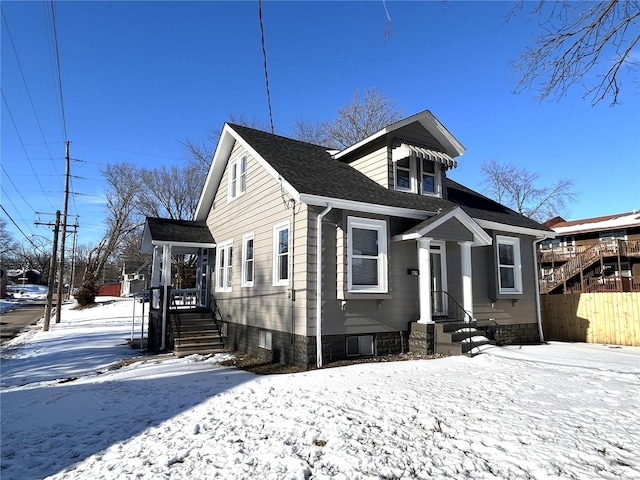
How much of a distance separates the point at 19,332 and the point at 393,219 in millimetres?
21991

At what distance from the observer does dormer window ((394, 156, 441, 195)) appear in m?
11.5

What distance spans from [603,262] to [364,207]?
3180cm

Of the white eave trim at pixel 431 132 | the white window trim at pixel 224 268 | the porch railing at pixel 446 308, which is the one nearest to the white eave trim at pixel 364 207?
the porch railing at pixel 446 308

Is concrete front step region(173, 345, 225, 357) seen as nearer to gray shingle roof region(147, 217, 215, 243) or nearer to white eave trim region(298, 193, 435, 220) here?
gray shingle roof region(147, 217, 215, 243)

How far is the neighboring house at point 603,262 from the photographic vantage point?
29547mm

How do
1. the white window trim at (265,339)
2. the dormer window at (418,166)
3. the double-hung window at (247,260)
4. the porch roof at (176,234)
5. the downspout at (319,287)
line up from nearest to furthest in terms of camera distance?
the downspout at (319,287) → the white window trim at (265,339) → the dormer window at (418,166) → the double-hung window at (247,260) → the porch roof at (176,234)

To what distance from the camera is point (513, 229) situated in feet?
41.1

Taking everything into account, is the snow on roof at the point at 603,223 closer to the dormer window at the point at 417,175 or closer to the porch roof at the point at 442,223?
the dormer window at the point at 417,175

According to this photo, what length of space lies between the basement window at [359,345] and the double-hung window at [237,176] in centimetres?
626

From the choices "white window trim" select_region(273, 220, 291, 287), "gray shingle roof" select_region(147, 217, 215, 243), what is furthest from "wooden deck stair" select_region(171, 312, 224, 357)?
"white window trim" select_region(273, 220, 291, 287)

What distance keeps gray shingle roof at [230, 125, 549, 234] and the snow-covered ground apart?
13.0 feet

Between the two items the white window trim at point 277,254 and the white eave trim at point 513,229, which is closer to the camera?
the white window trim at point 277,254

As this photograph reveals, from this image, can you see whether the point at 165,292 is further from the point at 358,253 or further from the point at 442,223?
the point at 442,223

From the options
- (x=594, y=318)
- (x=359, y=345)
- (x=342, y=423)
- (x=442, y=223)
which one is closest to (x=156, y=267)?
(x=359, y=345)
